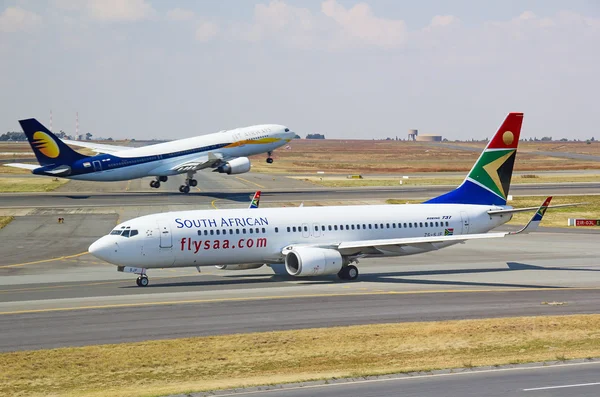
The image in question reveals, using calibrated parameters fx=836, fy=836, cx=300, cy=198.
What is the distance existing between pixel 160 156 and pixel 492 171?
5101 centimetres

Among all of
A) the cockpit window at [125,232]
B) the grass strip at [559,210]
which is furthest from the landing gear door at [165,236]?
the grass strip at [559,210]

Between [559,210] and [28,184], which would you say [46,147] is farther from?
[559,210]

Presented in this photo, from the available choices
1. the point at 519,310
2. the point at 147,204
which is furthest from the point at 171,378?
the point at 147,204

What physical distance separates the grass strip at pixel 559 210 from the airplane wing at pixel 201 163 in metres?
19.9

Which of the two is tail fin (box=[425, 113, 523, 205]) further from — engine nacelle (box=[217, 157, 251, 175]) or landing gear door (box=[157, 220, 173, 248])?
engine nacelle (box=[217, 157, 251, 175])

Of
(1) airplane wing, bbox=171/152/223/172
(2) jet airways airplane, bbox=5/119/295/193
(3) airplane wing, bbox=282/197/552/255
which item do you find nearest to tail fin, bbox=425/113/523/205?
(3) airplane wing, bbox=282/197/552/255

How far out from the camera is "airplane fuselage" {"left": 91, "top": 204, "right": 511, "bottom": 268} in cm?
4269

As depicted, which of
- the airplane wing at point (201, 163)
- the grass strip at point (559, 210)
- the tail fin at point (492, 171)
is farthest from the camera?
the airplane wing at point (201, 163)

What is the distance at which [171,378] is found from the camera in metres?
25.2

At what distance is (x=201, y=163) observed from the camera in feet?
310

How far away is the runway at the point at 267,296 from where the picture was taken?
33.3m

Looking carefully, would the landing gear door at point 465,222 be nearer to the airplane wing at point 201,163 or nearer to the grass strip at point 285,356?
the grass strip at point 285,356

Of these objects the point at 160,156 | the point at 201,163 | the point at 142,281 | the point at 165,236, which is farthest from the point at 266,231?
the point at 160,156

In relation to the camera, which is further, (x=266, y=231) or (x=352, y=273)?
(x=352, y=273)
